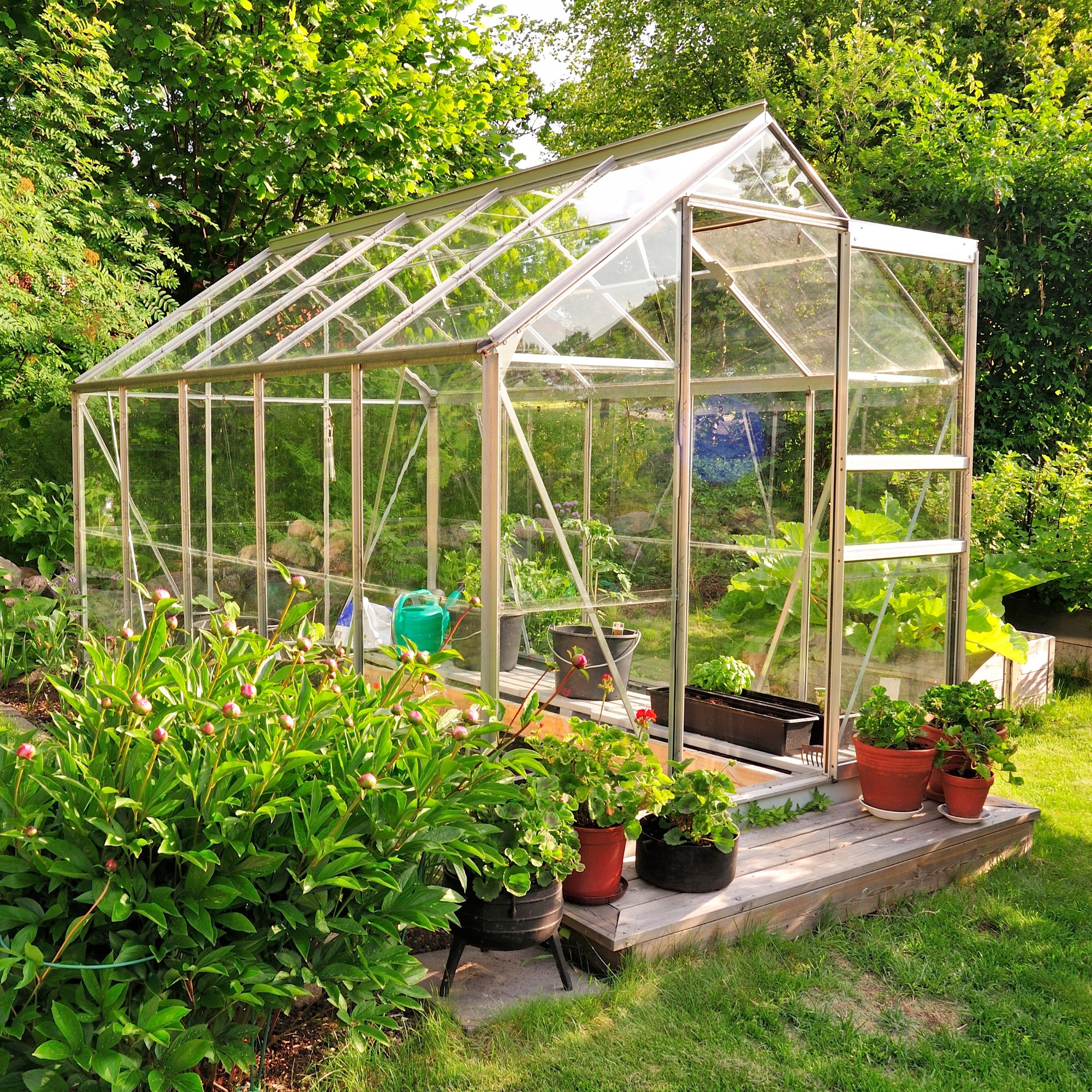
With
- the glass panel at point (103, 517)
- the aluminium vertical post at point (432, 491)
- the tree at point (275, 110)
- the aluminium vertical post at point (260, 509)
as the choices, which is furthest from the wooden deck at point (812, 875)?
the tree at point (275, 110)

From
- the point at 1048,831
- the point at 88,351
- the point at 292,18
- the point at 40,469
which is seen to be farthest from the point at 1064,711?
the point at 292,18

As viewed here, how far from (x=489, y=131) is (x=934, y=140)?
5741 millimetres

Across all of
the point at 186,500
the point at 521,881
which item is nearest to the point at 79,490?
the point at 186,500

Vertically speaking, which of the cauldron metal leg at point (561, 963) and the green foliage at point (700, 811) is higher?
the green foliage at point (700, 811)

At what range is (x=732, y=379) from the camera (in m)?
6.00

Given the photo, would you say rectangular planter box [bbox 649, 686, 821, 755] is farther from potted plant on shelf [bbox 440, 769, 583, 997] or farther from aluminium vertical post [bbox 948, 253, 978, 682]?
potted plant on shelf [bbox 440, 769, 583, 997]

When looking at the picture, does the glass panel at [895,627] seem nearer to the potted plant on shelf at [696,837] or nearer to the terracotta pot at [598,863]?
the potted plant on shelf at [696,837]

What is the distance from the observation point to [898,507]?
5039 millimetres

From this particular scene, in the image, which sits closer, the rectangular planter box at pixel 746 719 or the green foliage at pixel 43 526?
the rectangular planter box at pixel 746 719

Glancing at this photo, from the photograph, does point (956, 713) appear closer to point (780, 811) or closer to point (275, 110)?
point (780, 811)

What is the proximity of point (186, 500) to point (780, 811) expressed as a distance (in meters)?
3.94

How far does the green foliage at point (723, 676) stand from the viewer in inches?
208

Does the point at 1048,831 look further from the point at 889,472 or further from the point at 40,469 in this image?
the point at 40,469

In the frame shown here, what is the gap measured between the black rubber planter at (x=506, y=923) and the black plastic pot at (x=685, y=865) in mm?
600
